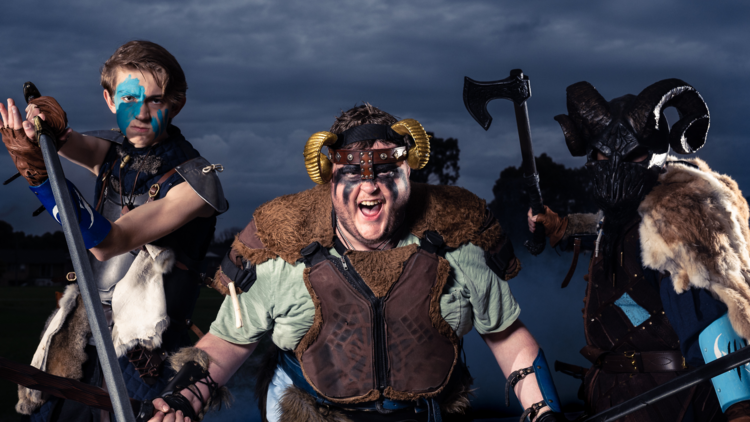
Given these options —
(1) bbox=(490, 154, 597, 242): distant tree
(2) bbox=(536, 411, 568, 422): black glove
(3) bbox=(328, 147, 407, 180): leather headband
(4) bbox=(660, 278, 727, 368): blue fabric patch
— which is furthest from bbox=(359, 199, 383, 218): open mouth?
(1) bbox=(490, 154, 597, 242): distant tree

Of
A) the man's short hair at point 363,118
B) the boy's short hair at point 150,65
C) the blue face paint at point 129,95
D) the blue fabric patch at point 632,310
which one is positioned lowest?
the blue fabric patch at point 632,310

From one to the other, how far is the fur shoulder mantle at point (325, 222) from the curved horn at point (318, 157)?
0.65 ft

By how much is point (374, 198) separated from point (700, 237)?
4.62ft

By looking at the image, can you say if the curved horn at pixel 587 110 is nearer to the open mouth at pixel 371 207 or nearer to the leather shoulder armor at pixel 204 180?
the open mouth at pixel 371 207

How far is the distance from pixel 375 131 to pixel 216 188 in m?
0.98

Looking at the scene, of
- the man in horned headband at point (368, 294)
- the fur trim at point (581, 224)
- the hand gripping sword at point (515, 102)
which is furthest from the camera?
the fur trim at point (581, 224)

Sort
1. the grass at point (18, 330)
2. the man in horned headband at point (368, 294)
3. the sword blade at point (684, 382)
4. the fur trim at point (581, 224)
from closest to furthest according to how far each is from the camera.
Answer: the sword blade at point (684, 382) → the man in horned headband at point (368, 294) → the fur trim at point (581, 224) → the grass at point (18, 330)

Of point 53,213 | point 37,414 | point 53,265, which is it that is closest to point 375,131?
point 53,213

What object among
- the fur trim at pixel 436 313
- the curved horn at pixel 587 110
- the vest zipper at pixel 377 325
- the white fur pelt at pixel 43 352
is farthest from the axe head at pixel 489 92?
the white fur pelt at pixel 43 352

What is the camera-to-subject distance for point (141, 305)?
309 centimetres

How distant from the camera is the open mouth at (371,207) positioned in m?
2.51

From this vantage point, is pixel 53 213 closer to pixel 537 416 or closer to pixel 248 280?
pixel 248 280

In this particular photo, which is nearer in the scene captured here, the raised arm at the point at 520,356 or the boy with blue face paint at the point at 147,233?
the raised arm at the point at 520,356

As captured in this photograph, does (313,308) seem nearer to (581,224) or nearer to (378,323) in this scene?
(378,323)
